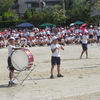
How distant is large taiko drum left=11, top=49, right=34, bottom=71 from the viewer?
9086 millimetres

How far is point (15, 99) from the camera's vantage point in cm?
748

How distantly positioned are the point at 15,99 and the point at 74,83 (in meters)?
2.50

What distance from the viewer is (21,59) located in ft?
30.1

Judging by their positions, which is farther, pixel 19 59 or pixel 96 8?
pixel 96 8

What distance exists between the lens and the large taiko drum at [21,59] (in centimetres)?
909

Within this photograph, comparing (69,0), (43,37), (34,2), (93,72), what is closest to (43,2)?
(34,2)

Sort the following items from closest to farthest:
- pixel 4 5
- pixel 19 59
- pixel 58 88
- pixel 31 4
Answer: pixel 58 88 < pixel 19 59 < pixel 4 5 < pixel 31 4

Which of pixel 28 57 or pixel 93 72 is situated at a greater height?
pixel 28 57

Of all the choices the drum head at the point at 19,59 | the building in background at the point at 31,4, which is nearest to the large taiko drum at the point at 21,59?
the drum head at the point at 19,59

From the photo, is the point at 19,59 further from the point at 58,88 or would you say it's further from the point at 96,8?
the point at 96,8

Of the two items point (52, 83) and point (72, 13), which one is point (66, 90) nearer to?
point (52, 83)

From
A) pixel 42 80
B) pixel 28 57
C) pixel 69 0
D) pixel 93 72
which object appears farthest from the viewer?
pixel 69 0

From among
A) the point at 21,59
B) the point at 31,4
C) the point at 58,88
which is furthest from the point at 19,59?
the point at 31,4

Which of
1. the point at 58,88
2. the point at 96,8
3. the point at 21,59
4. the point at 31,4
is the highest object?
the point at 31,4
